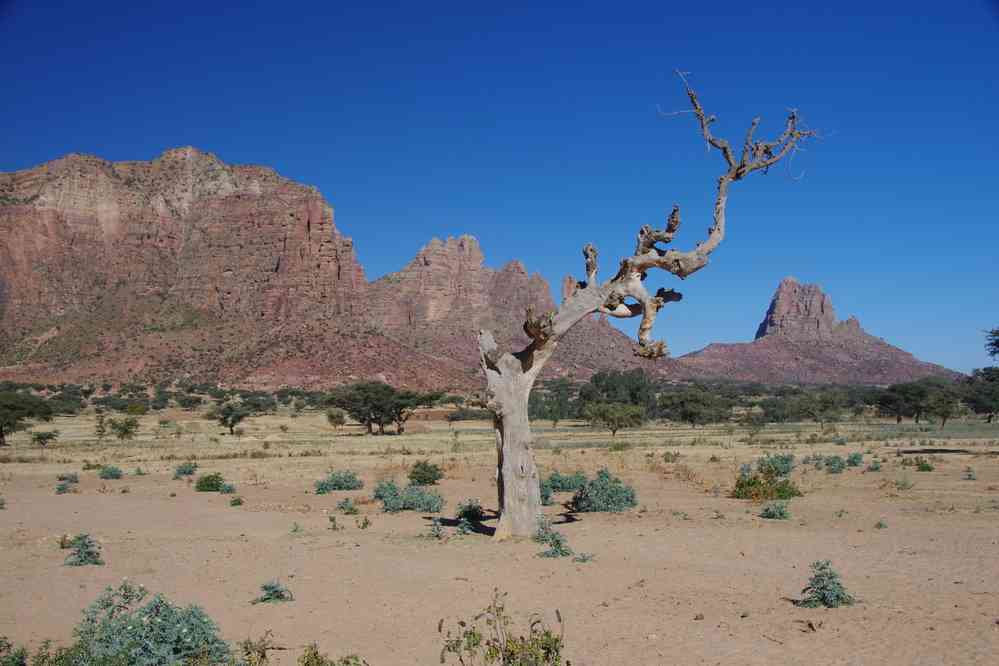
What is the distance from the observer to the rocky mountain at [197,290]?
360 ft

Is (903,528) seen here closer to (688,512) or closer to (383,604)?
(688,512)

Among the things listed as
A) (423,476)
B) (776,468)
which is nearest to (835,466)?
(776,468)

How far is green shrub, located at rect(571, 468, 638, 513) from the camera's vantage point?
57.8 feet

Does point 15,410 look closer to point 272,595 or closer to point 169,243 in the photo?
point 272,595

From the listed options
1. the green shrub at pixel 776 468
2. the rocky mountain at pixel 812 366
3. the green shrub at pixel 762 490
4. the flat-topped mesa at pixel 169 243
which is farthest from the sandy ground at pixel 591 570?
the rocky mountain at pixel 812 366

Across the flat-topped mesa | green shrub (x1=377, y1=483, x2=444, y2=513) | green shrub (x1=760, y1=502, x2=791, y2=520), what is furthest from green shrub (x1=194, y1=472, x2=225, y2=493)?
the flat-topped mesa

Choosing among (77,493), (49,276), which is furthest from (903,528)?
(49,276)

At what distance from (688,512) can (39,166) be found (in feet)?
535

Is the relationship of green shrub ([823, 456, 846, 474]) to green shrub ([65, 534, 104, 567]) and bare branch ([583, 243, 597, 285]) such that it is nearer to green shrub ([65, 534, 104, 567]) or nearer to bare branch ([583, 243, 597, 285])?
bare branch ([583, 243, 597, 285])

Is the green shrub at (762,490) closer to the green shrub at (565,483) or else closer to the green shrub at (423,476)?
the green shrub at (565,483)

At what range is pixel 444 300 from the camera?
198 metres

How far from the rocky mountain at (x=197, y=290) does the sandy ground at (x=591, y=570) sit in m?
87.3

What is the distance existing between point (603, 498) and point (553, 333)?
5.72 metres

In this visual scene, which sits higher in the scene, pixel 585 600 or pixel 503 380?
pixel 503 380
